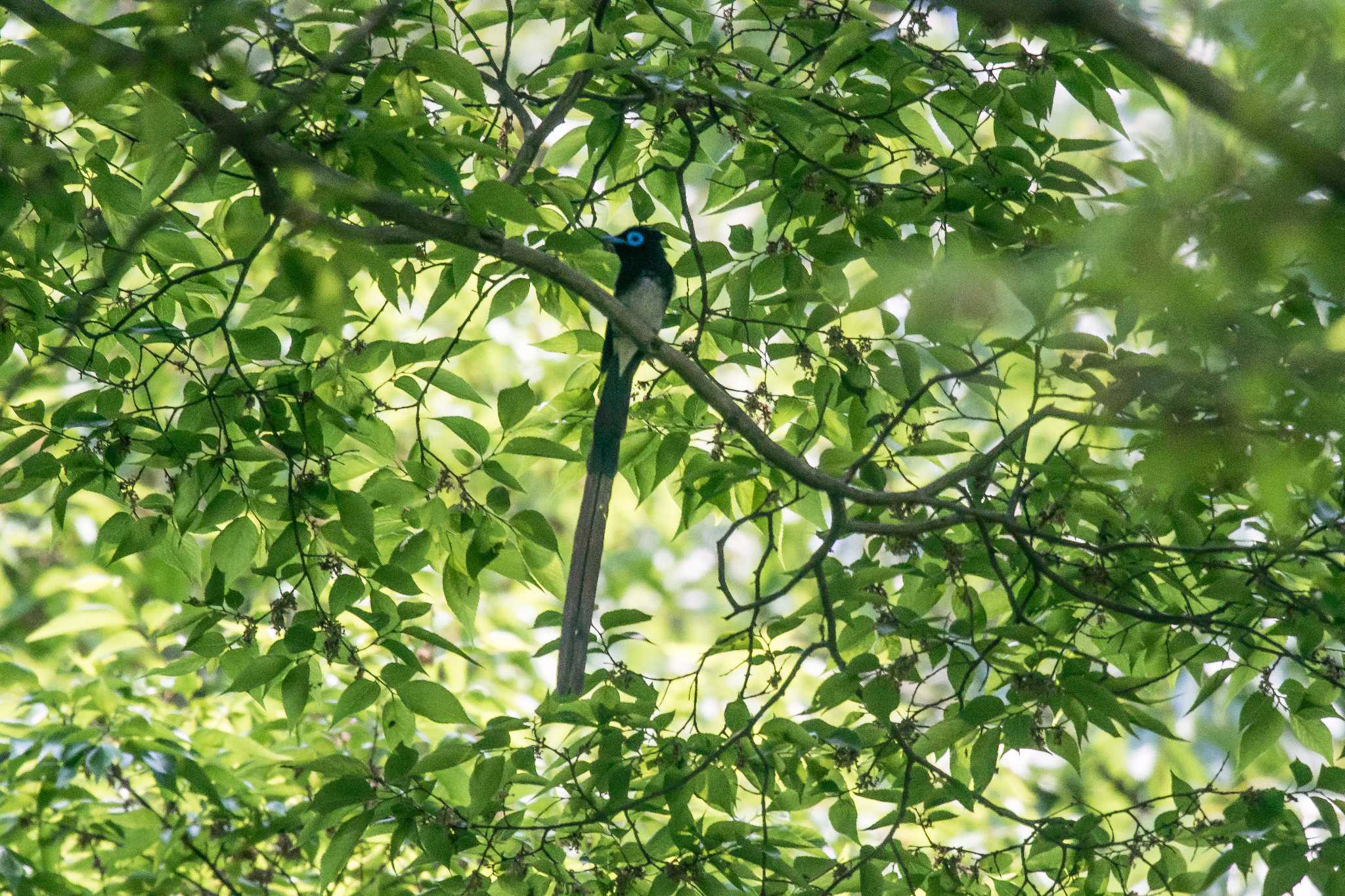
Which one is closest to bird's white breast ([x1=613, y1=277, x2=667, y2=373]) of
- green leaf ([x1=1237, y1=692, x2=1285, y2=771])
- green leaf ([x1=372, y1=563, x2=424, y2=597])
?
green leaf ([x1=372, y1=563, x2=424, y2=597])

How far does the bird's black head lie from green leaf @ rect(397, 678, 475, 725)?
166 centimetres

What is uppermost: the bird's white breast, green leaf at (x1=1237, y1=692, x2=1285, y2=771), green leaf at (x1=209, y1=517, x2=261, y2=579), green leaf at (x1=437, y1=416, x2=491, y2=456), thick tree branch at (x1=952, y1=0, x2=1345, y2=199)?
the bird's white breast

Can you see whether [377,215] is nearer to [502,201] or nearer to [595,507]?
[502,201]

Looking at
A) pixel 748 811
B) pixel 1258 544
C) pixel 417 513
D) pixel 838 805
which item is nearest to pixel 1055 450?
pixel 1258 544

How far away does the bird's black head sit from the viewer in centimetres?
365

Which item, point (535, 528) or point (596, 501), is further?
point (596, 501)

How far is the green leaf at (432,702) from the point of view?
92.0 inches

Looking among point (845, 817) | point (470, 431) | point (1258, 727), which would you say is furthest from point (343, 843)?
point (1258, 727)

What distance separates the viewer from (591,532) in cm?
281

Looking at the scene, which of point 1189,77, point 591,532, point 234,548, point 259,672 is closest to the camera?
point 1189,77

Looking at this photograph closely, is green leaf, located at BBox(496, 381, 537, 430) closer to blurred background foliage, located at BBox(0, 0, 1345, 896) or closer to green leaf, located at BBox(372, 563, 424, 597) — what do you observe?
blurred background foliage, located at BBox(0, 0, 1345, 896)

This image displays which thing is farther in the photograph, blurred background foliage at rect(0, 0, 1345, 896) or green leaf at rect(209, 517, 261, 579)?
green leaf at rect(209, 517, 261, 579)

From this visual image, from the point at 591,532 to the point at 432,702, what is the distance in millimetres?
616

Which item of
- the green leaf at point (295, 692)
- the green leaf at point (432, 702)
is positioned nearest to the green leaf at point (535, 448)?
the green leaf at point (432, 702)
